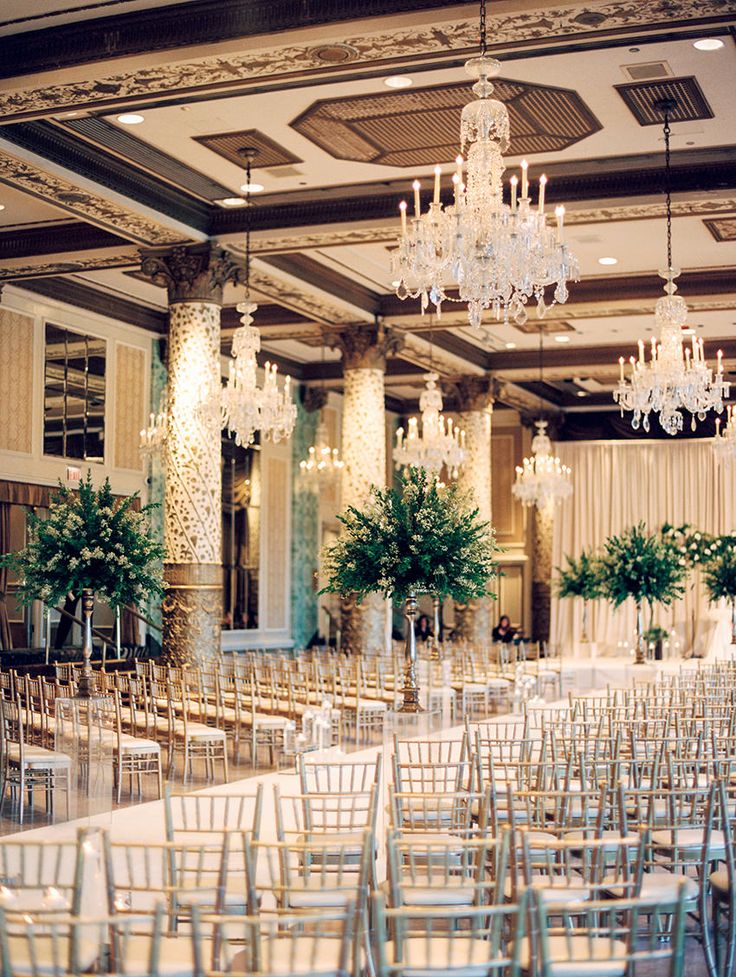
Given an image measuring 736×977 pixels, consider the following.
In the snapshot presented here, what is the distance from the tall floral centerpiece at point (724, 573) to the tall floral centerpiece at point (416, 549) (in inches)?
382

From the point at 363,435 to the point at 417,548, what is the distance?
9.29 metres

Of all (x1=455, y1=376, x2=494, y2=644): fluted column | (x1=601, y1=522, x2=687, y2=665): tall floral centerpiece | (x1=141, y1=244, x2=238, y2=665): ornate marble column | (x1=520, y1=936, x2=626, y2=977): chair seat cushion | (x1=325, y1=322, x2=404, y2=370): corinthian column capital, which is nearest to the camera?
(x1=520, y1=936, x2=626, y2=977): chair seat cushion

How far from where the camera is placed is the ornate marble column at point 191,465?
15.9 metres

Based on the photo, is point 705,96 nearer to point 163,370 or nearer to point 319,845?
point 319,845

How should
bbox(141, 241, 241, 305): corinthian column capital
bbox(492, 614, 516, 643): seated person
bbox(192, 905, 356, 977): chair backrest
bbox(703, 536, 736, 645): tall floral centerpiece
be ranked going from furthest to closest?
bbox(492, 614, 516, 643): seated person < bbox(703, 536, 736, 645): tall floral centerpiece < bbox(141, 241, 241, 305): corinthian column capital < bbox(192, 905, 356, 977): chair backrest

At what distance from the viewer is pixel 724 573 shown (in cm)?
2038

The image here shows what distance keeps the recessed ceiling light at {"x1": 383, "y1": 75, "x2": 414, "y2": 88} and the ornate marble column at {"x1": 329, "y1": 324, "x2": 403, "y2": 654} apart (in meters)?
8.93

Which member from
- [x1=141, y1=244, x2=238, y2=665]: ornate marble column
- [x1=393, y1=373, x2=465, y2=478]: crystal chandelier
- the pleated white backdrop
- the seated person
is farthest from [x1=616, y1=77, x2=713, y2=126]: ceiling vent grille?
the pleated white backdrop

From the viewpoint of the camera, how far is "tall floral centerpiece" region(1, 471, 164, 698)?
12.7 metres

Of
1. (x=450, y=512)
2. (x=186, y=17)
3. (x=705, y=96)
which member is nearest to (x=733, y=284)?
(x=705, y=96)

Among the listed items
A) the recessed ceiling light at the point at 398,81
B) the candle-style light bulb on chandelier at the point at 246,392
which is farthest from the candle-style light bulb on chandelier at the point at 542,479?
the recessed ceiling light at the point at 398,81

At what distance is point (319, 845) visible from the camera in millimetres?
4809

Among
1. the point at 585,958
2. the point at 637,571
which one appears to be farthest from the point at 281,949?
the point at 637,571

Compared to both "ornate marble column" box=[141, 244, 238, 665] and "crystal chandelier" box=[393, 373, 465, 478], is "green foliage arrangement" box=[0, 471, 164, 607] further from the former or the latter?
"crystal chandelier" box=[393, 373, 465, 478]
